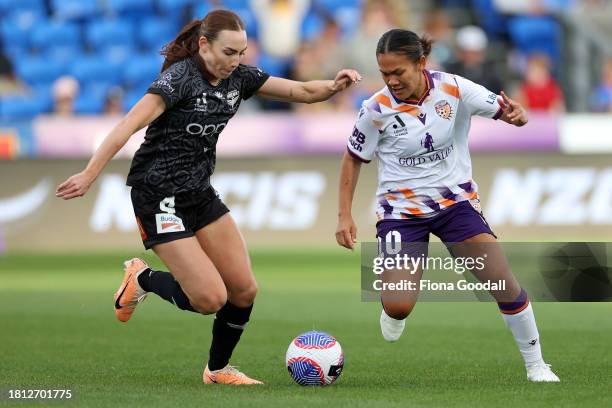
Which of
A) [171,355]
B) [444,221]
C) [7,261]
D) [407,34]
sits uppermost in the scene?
Result: [407,34]

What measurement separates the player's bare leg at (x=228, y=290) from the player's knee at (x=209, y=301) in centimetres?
26

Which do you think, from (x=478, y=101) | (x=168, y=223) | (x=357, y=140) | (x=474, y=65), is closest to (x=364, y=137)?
(x=357, y=140)

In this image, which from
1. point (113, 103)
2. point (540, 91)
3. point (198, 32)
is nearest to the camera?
point (198, 32)

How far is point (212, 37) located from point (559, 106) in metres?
12.8

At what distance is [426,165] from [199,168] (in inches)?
58.3

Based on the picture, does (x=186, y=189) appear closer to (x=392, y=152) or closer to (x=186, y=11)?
(x=392, y=152)

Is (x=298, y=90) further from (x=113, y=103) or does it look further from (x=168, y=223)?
(x=113, y=103)

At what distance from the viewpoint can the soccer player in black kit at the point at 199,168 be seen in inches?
300

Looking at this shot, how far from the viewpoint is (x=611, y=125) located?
17.8m

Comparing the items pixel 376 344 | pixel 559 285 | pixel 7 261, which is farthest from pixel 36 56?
pixel 559 285

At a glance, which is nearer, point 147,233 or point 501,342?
point 147,233

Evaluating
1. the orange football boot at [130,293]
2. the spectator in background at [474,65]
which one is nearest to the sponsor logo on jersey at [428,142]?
the orange football boot at [130,293]

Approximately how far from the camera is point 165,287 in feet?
26.5

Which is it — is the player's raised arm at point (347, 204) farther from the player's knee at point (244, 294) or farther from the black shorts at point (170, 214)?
the black shorts at point (170, 214)
